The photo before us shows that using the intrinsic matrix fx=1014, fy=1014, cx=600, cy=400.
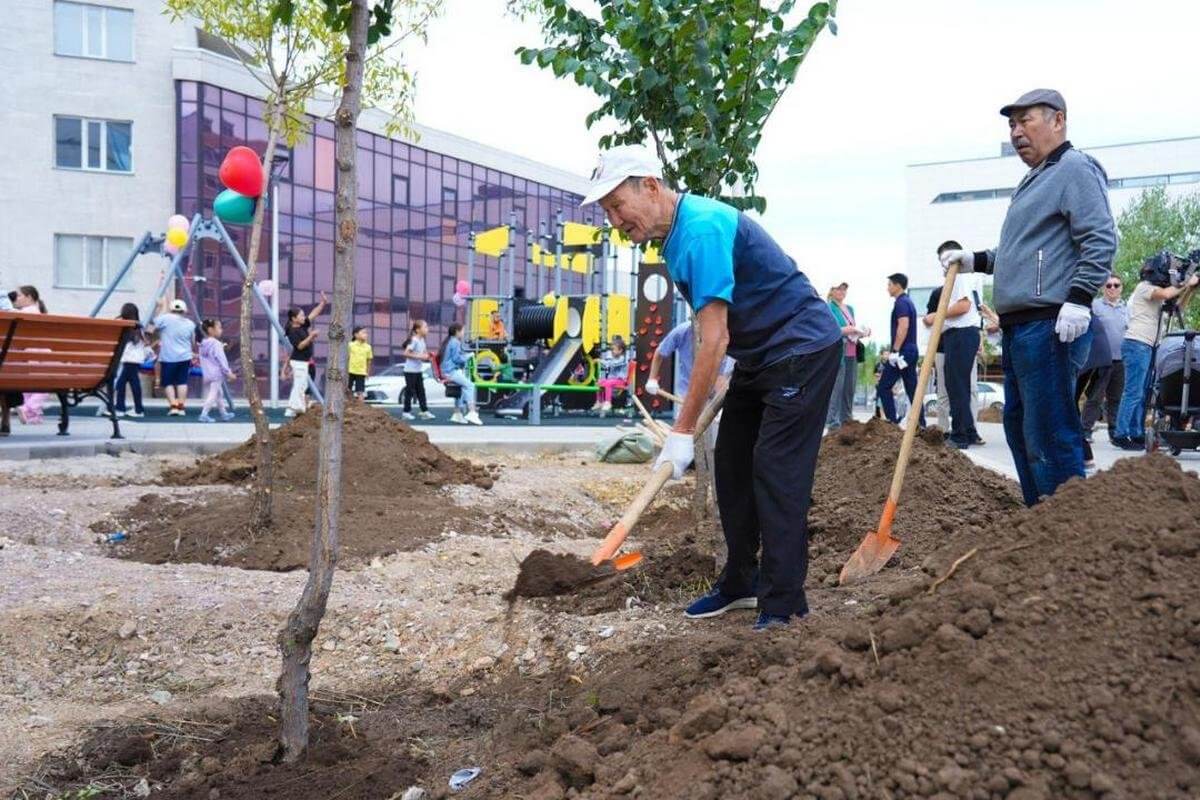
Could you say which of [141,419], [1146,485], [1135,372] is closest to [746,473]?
[1146,485]

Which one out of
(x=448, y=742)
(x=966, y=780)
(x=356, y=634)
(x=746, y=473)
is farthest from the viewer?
(x=356, y=634)

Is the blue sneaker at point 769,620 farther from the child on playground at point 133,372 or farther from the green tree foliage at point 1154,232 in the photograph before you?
the green tree foliage at point 1154,232

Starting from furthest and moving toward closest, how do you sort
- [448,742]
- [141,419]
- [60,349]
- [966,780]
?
[141,419] < [60,349] < [448,742] < [966,780]

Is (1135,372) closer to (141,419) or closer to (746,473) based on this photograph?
(746,473)

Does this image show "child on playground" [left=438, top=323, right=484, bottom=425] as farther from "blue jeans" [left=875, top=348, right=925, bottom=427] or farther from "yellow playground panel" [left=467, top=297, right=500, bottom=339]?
"blue jeans" [left=875, top=348, right=925, bottom=427]

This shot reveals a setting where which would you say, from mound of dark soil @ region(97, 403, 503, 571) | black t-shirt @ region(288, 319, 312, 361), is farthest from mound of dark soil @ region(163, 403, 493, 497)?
black t-shirt @ region(288, 319, 312, 361)

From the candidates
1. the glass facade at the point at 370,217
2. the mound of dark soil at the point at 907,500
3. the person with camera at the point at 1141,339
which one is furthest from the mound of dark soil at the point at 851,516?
the glass facade at the point at 370,217

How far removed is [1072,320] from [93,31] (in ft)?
95.5

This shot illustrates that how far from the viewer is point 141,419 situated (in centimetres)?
1422

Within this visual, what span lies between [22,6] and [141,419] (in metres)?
17.8

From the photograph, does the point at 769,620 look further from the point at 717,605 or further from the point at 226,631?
the point at 226,631

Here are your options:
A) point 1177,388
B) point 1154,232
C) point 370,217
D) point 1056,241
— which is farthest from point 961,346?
point 1154,232

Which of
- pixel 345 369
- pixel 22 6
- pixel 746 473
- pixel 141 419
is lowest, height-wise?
pixel 141 419

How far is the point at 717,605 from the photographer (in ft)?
12.2
